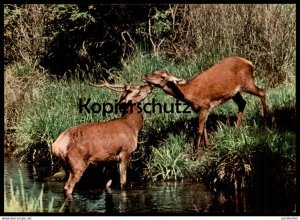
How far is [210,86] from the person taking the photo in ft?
33.4

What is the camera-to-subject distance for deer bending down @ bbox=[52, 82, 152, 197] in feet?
27.6

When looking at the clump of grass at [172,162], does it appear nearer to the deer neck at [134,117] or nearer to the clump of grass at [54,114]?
the deer neck at [134,117]

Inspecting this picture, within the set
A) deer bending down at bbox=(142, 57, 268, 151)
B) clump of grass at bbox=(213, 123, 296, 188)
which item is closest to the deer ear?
deer bending down at bbox=(142, 57, 268, 151)

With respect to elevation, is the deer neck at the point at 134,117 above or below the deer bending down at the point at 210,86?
below

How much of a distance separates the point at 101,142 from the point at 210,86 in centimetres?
244

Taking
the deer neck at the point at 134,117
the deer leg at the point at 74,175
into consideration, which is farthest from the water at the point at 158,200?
the deer neck at the point at 134,117

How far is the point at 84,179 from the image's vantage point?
32.0 ft

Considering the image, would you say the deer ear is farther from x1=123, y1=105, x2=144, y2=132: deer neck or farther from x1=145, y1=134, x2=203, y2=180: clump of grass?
x1=123, y1=105, x2=144, y2=132: deer neck

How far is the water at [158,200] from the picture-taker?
7613 millimetres

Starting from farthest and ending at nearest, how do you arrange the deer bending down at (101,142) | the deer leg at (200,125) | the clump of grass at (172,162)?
the deer leg at (200,125) → the clump of grass at (172,162) → the deer bending down at (101,142)

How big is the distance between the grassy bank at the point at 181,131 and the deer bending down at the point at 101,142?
0.76m

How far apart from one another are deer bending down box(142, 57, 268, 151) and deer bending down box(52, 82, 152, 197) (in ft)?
1.95
